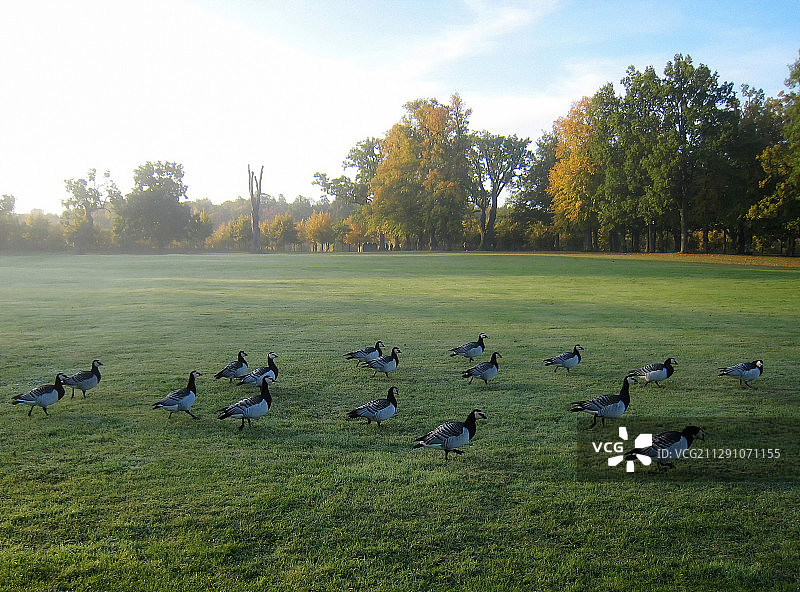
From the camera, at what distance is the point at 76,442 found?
21.4 feet

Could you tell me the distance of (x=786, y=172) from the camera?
4578 cm

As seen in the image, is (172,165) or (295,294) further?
(172,165)

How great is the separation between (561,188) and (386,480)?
6691 cm

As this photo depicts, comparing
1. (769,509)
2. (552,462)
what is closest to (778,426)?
(769,509)

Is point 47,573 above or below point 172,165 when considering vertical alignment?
below

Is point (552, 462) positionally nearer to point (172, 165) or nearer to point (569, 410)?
point (569, 410)

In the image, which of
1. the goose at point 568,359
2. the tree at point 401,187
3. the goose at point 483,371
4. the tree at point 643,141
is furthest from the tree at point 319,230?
the goose at point 483,371

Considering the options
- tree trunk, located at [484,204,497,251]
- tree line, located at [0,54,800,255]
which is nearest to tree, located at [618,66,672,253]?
tree line, located at [0,54,800,255]

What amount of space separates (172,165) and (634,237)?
2906 inches

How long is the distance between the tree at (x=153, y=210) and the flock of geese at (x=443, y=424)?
293 feet

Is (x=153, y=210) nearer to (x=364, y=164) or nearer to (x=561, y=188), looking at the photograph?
(x=364, y=164)

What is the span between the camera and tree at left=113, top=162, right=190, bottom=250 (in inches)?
3504

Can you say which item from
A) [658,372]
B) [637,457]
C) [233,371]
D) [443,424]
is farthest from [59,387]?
[658,372]

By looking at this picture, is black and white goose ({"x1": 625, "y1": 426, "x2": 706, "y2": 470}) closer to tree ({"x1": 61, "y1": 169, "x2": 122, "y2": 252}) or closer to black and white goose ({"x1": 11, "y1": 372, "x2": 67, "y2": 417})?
black and white goose ({"x1": 11, "y1": 372, "x2": 67, "y2": 417})
